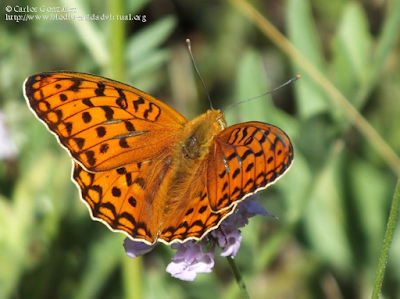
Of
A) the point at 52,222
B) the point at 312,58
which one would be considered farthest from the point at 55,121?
the point at 312,58

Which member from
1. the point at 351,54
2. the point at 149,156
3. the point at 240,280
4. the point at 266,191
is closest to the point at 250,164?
the point at 240,280

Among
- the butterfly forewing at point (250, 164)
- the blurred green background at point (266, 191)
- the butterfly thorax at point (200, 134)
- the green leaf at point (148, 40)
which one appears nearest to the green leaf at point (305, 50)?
the blurred green background at point (266, 191)

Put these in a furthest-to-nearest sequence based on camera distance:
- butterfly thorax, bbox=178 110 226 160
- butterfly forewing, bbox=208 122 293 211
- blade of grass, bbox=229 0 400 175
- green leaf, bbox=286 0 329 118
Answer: green leaf, bbox=286 0 329 118 → blade of grass, bbox=229 0 400 175 → butterfly thorax, bbox=178 110 226 160 → butterfly forewing, bbox=208 122 293 211

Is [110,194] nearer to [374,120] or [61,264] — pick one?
[61,264]

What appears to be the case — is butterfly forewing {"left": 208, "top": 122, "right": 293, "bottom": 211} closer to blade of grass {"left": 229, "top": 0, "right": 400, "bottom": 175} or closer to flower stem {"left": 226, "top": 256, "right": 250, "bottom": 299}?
flower stem {"left": 226, "top": 256, "right": 250, "bottom": 299}

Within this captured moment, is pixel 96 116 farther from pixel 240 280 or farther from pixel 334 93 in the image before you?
pixel 334 93

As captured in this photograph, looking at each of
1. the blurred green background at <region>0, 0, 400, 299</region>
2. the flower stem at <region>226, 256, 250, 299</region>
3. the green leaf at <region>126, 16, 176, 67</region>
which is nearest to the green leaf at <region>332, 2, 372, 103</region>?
the blurred green background at <region>0, 0, 400, 299</region>
